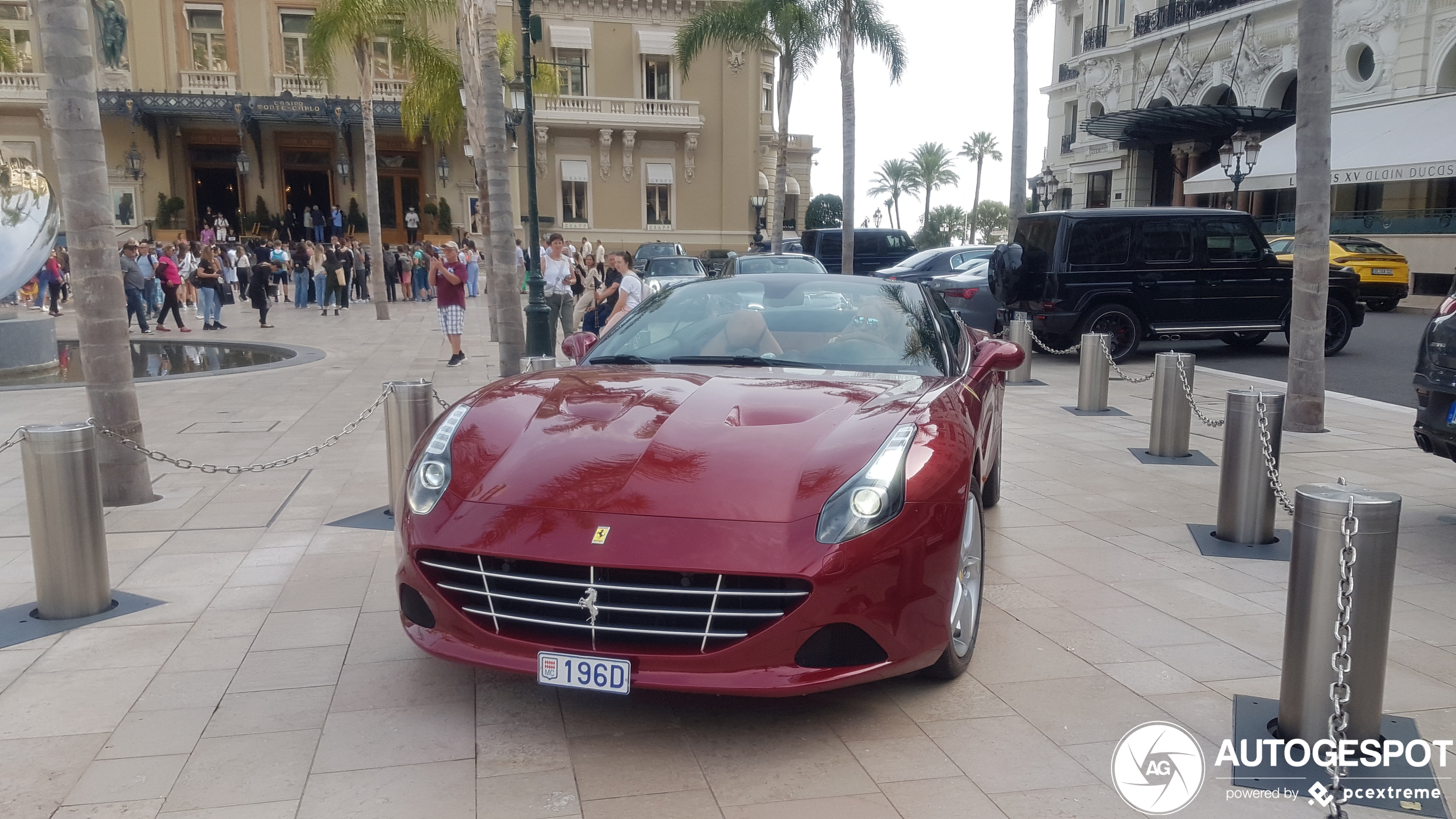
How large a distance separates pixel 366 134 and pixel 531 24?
11.4 m

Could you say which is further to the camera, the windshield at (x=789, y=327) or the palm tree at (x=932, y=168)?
the palm tree at (x=932, y=168)

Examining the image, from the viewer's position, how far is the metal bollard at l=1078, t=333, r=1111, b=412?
10.6 meters

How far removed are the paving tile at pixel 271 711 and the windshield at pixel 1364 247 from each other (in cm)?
2323

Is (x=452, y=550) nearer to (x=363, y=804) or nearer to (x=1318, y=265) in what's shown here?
(x=363, y=804)

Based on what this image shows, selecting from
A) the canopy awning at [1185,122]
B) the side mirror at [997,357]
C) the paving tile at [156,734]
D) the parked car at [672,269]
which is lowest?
the paving tile at [156,734]

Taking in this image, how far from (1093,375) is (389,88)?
3494 cm

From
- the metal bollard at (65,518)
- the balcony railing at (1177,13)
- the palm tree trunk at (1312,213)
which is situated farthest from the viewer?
the balcony railing at (1177,13)

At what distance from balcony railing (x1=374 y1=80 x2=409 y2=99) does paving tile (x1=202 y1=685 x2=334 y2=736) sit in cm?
3870

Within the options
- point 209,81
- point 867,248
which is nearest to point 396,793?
point 867,248

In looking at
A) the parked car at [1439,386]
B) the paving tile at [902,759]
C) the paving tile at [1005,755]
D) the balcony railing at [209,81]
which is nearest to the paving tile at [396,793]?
the paving tile at [902,759]

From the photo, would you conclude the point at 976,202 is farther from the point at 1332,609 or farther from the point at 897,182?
the point at 1332,609

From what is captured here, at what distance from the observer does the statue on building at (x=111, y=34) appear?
3566 cm

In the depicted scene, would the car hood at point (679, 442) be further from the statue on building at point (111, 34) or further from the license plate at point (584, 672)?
the statue on building at point (111, 34)

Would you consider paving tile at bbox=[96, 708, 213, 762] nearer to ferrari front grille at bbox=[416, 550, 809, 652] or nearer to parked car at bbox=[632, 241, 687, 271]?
ferrari front grille at bbox=[416, 550, 809, 652]
